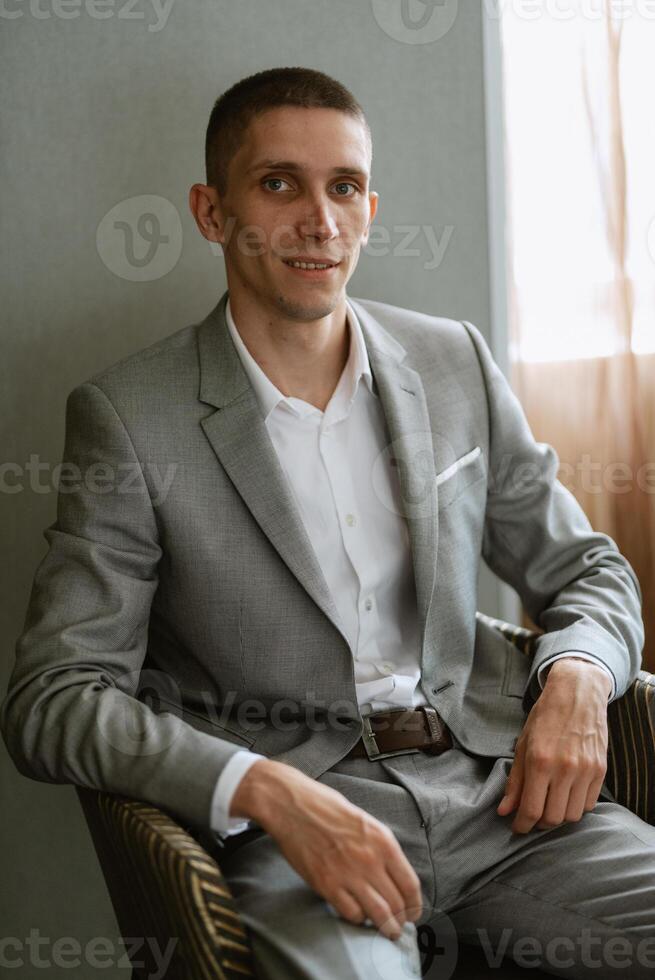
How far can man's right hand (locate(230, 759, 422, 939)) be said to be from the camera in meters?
1.17

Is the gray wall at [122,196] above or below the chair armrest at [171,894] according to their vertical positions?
above

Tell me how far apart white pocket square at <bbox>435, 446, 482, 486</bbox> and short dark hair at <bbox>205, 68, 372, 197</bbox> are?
1.75ft

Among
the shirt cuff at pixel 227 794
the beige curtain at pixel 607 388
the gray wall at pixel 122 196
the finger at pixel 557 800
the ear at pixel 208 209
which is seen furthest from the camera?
the beige curtain at pixel 607 388

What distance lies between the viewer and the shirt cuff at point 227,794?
1.23 metres

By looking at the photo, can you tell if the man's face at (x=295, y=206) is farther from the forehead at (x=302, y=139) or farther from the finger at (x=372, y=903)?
the finger at (x=372, y=903)

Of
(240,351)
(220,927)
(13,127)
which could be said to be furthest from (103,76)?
(220,927)

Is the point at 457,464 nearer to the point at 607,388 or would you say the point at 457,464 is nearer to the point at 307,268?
the point at 307,268

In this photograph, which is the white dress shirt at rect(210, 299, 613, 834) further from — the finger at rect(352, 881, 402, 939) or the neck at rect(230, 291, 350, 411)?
the finger at rect(352, 881, 402, 939)

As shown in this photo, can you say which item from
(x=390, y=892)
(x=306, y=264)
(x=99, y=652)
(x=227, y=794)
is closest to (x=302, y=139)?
(x=306, y=264)

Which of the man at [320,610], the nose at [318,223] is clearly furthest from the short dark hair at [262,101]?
the nose at [318,223]

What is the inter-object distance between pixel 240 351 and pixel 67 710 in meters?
0.61

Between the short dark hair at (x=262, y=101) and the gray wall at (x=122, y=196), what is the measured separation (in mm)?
206

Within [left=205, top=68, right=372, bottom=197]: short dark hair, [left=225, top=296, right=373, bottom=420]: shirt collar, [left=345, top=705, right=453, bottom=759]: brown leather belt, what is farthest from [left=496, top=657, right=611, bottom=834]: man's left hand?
[left=205, top=68, right=372, bottom=197]: short dark hair

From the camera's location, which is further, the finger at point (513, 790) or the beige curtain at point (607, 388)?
the beige curtain at point (607, 388)
